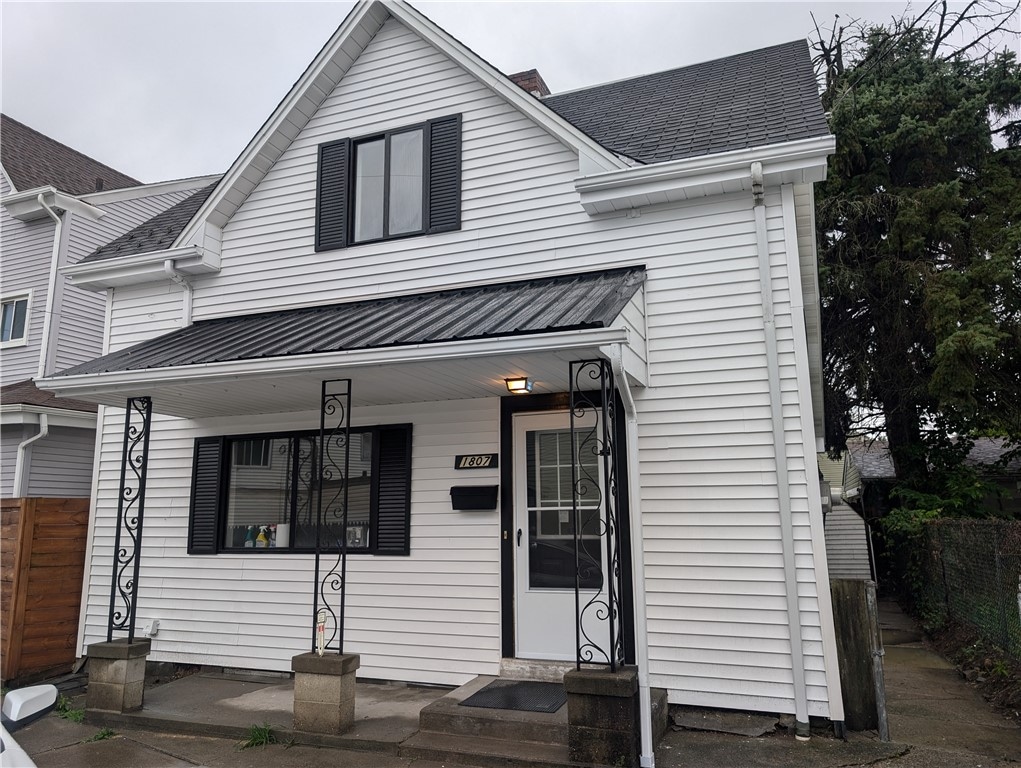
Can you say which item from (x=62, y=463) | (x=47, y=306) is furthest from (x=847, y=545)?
(x=47, y=306)

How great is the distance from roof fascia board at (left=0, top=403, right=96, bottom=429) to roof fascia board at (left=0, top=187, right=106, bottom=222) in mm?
4093

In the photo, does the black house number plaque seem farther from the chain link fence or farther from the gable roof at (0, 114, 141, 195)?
the gable roof at (0, 114, 141, 195)

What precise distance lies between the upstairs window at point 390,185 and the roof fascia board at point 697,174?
5.32 ft

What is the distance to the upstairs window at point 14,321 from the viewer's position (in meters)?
12.1

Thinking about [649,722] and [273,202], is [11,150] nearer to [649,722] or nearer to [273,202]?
[273,202]

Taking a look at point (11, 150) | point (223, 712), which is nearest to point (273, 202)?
point (223, 712)

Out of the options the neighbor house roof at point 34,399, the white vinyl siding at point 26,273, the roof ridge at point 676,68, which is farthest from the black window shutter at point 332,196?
the white vinyl siding at point 26,273

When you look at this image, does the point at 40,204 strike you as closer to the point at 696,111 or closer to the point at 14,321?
the point at 14,321

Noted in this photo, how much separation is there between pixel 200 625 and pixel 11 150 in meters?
11.3

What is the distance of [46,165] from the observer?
13914mm

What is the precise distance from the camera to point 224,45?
9.62 metres

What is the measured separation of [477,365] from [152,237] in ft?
19.0

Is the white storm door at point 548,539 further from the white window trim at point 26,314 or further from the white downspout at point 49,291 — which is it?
the white window trim at point 26,314

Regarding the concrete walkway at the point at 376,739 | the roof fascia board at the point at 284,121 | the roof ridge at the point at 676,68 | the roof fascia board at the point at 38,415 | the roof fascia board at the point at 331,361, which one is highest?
the roof ridge at the point at 676,68
